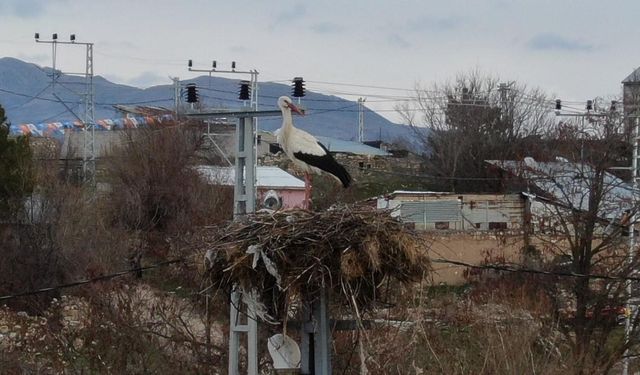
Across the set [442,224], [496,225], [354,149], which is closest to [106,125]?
[354,149]

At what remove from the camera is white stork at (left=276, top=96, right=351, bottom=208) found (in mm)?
9633

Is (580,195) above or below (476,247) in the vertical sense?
above

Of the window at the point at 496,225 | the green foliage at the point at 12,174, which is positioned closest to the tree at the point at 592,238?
the window at the point at 496,225

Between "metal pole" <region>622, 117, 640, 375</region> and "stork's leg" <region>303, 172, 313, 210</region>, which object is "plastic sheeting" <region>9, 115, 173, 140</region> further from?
"stork's leg" <region>303, 172, 313, 210</region>

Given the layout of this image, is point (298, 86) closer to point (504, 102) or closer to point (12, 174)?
point (12, 174)

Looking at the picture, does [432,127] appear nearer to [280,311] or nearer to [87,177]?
[87,177]

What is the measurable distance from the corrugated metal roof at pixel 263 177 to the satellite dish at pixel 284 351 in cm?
2925

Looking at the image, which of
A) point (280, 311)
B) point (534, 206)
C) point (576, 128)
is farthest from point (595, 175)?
point (280, 311)

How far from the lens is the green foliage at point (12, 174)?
27609mm

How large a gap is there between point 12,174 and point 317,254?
21266mm

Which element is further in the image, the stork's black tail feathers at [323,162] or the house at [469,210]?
the house at [469,210]

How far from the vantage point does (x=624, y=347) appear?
20188mm

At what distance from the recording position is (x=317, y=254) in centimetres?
790

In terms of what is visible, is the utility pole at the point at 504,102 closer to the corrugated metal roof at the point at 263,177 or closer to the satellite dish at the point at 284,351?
the corrugated metal roof at the point at 263,177
